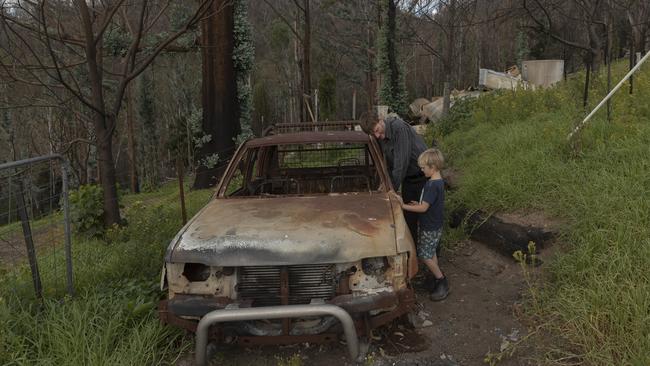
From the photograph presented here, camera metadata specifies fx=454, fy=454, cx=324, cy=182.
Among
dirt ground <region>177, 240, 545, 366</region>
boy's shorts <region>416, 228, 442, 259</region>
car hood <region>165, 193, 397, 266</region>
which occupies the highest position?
car hood <region>165, 193, 397, 266</region>

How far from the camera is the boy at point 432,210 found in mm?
3697

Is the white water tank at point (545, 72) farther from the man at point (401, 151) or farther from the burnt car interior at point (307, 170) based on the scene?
the man at point (401, 151)

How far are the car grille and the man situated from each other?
1.45 metres

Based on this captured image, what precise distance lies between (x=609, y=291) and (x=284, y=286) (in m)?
2.10

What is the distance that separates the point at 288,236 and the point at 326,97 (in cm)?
3172

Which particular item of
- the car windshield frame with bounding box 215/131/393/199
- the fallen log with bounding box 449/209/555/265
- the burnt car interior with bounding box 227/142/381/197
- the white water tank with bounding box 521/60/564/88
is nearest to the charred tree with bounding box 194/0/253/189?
the burnt car interior with bounding box 227/142/381/197

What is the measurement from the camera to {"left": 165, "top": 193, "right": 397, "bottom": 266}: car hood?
9.17ft

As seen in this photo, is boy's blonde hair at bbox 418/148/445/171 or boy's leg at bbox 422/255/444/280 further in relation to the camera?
boy's leg at bbox 422/255/444/280

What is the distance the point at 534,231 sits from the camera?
423 cm

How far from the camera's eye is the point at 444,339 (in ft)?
10.8

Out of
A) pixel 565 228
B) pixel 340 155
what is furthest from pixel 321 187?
pixel 565 228

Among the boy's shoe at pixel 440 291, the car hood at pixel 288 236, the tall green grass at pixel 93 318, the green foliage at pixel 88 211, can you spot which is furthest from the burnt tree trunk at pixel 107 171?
the boy's shoe at pixel 440 291

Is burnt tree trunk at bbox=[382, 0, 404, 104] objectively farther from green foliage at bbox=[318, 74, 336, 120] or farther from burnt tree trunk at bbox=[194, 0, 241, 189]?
green foliage at bbox=[318, 74, 336, 120]

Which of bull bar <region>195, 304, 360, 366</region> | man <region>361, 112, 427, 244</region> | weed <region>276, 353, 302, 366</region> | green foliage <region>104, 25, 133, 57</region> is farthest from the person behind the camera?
green foliage <region>104, 25, 133, 57</region>
